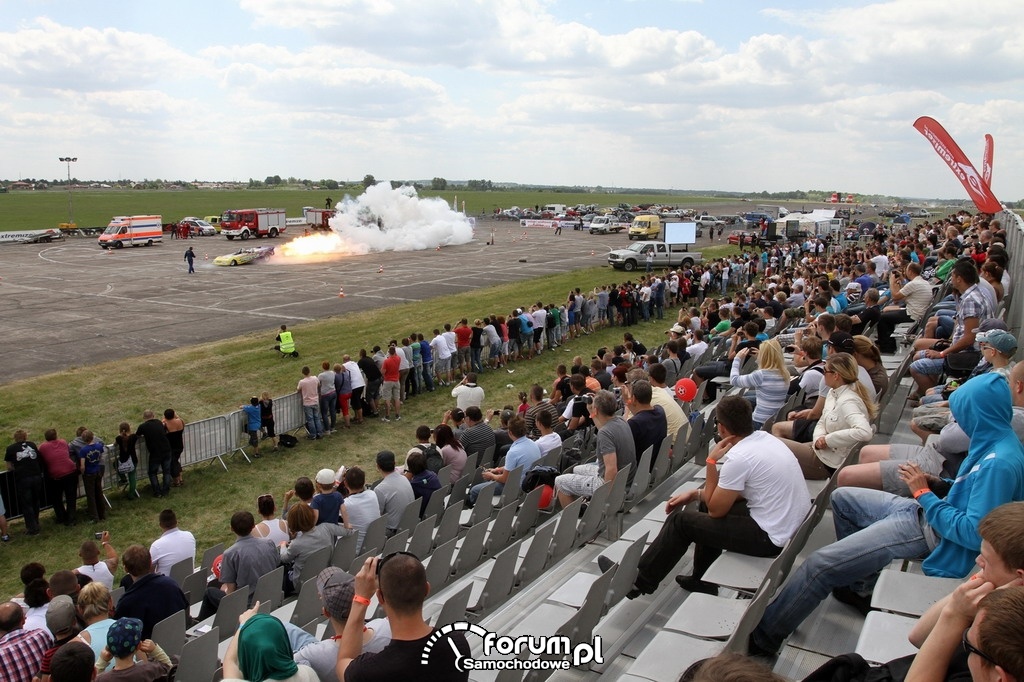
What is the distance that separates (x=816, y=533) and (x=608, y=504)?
178 centimetres

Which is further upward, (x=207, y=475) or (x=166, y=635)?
(x=166, y=635)

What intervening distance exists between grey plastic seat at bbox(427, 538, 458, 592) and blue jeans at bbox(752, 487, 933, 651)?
9.00 ft

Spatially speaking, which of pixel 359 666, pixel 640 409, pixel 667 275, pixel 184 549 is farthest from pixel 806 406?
pixel 667 275

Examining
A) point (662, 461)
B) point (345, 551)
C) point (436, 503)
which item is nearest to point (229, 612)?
point (345, 551)

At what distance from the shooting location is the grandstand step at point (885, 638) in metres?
3.62

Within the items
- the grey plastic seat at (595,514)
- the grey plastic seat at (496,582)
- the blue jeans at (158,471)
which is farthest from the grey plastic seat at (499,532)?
the blue jeans at (158,471)

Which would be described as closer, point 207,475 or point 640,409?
point 640,409

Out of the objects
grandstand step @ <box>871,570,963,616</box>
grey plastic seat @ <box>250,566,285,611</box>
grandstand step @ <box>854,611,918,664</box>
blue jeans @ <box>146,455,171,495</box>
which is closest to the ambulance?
blue jeans @ <box>146,455,171,495</box>

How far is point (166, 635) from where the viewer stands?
5547 millimetres

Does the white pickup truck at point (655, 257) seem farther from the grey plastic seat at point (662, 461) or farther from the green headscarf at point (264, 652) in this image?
the green headscarf at point (264, 652)

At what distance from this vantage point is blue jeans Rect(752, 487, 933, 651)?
4281 millimetres

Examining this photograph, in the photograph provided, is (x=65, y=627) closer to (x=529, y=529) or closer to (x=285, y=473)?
(x=529, y=529)

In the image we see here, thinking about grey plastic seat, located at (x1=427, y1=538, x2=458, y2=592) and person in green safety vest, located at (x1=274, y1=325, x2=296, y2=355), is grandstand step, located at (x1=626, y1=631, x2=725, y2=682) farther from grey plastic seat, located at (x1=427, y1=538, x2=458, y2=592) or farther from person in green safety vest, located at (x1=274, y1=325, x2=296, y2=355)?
person in green safety vest, located at (x1=274, y1=325, x2=296, y2=355)

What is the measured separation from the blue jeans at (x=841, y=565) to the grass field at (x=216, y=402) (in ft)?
27.6
